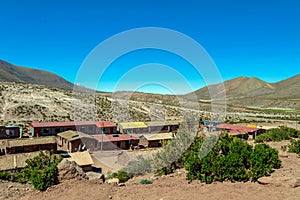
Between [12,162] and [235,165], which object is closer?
[235,165]

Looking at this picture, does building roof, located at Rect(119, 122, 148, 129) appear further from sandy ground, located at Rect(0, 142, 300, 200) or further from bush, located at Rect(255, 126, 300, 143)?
sandy ground, located at Rect(0, 142, 300, 200)

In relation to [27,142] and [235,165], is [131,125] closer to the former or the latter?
[27,142]

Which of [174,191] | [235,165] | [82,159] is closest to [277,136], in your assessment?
[235,165]

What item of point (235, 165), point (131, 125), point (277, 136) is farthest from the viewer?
point (131, 125)

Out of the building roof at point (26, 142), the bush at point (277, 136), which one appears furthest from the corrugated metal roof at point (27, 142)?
the bush at point (277, 136)

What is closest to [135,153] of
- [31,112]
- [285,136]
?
[285,136]

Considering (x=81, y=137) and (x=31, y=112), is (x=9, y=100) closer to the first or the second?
(x=31, y=112)

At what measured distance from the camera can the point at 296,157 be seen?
43.8 ft

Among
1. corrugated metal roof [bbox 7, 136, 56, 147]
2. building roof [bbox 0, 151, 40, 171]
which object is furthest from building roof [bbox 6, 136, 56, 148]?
building roof [bbox 0, 151, 40, 171]

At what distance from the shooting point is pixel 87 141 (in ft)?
99.6

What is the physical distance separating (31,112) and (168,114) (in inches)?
1159

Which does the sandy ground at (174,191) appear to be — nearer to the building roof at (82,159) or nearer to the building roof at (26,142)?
the building roof at (82,159)

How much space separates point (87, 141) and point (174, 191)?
22.7 metres

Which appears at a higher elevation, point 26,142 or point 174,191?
point 174,191
